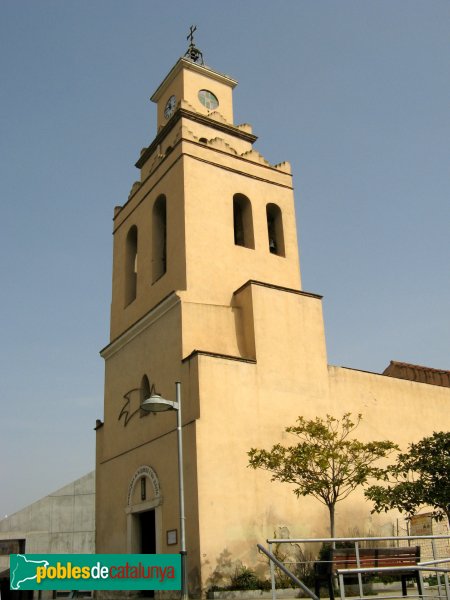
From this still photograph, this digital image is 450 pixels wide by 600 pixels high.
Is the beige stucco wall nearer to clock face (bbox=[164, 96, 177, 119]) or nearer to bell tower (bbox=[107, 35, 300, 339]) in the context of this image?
bell tower (bbox=[107, 35, 300, 339])

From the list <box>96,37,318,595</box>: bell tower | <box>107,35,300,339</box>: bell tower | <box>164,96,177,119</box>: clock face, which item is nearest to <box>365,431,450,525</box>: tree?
<box>96,37,318,595</box>: bell tower

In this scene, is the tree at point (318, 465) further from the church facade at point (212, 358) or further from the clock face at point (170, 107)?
the clock face at point (170, 107)

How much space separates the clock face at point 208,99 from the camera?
26.4 m

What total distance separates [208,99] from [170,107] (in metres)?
1.58

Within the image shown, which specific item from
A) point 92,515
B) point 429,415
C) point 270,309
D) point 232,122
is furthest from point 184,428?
point 92,515

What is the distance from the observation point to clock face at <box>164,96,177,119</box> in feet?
86.5

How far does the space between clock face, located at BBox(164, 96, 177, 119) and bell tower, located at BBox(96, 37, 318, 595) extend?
10cm

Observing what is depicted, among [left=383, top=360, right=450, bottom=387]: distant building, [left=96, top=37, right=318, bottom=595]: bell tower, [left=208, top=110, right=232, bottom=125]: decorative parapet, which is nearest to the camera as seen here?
[left=96, top=37, right=318, bottom=595]: bell tower

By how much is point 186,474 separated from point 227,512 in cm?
144

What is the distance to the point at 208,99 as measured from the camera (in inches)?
1047

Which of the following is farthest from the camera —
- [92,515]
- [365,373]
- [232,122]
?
[92,515]

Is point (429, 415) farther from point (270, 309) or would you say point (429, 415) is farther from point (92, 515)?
point (92, 515)

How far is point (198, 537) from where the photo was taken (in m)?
16.3

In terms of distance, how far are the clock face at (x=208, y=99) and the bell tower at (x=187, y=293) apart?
5 centimetres
